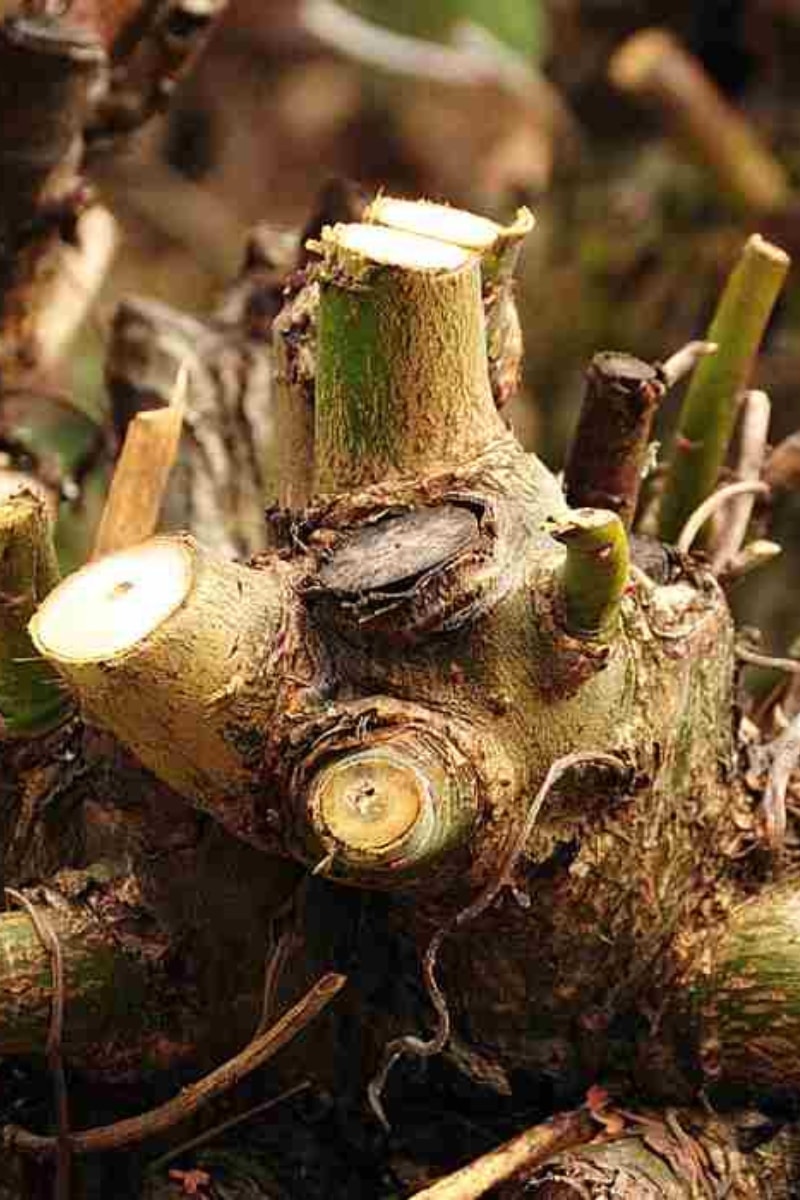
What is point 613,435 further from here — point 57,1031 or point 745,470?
point 57,1031

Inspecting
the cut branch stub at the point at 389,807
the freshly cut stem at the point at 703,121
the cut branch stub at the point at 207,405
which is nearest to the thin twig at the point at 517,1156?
the cut branch stub at the point at 389,807

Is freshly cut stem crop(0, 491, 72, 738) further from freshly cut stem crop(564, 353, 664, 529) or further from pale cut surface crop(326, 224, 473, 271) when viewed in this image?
freshly cut stem crop(564, 353, 664, 529)

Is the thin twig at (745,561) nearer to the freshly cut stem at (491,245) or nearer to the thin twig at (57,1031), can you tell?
the freshly cut stem at (491,245)

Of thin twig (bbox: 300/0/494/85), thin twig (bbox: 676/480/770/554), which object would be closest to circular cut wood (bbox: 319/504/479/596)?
thin twig (bbox: 676/480/770/554)

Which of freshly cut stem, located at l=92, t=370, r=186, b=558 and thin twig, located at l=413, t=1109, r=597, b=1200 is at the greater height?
freshly cut stem, located at l=92, t=370, r=186, b=558

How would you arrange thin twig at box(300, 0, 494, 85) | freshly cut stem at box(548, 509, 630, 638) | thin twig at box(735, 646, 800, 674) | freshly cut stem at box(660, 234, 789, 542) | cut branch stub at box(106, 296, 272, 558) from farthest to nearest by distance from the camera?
thin twig at box(300, 0, 494, 85), cut branch stub at box(106, 296, 272, 558), freshly cut stem at box(660, 234, 789, 542), thin twig at box(735, 646, 800, 674), freshly cut stem at box(548, 509, 630, 638)

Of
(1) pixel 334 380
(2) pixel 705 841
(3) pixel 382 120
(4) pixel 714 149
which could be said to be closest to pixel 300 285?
(1) pixel 334 380

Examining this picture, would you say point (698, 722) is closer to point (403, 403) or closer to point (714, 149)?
point (403, 403)
